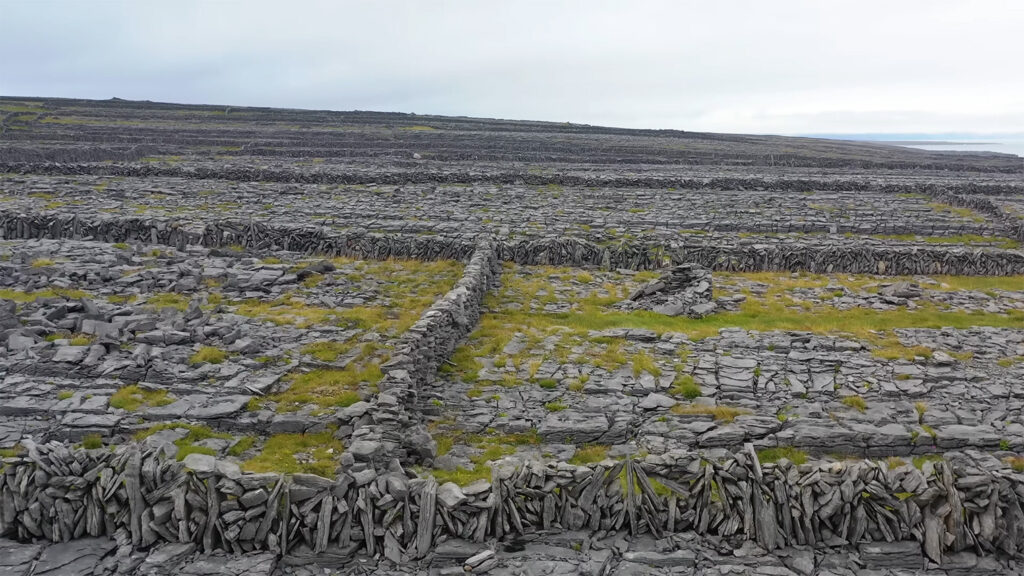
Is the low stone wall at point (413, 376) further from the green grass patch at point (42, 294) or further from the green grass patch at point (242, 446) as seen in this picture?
the green grass patch at point (42, 294)

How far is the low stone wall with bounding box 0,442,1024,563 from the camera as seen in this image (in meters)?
8.52

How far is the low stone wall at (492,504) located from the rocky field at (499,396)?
4cm

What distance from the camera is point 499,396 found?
13.6m

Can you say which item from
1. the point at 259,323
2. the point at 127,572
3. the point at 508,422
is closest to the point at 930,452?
the point at 508,422

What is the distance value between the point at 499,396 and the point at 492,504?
15.9 feet

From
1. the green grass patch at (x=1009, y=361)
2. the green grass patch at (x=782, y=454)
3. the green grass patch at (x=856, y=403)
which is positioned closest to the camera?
the green grass patch at (x=782, y=454)

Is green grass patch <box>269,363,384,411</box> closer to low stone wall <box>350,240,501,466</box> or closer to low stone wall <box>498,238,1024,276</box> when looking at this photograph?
low stone wall <box>350,240,501,466</box>

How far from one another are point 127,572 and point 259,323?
9.34 m

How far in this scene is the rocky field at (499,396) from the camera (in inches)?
339

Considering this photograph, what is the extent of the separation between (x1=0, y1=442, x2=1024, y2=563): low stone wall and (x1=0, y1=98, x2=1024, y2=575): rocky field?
0.04 m

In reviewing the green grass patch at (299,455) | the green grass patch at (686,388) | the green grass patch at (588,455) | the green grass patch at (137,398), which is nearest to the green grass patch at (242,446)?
the green grass patch at (299,455)

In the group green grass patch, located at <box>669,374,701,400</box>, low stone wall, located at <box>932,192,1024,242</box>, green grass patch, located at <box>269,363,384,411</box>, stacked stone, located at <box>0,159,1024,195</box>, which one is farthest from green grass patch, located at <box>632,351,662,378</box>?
stacked stone, located at <box>0,159,1024,195</box>

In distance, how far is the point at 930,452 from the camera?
11.3 m

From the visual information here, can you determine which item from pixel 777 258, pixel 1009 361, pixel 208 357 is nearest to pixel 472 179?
pixel 777 258
